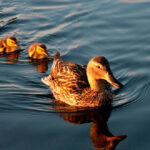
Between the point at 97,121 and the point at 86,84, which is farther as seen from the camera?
the point at 86,84

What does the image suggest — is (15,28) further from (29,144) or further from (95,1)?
(29,144)

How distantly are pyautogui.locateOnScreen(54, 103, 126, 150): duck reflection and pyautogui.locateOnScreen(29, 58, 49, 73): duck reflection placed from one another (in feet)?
5.28

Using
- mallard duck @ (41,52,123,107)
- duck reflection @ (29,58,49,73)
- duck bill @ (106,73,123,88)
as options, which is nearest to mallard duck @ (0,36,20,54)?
duck reflection @ (29,58,49,73)

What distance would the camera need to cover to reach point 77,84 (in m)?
5.42

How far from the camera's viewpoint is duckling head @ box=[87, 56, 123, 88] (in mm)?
4949

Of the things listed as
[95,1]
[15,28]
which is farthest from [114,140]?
[95,1]

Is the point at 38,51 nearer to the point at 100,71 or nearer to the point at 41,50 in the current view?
the point at 41,50

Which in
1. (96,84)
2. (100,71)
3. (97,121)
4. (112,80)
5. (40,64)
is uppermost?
(100,71)

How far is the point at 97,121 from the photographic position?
16.0 feet

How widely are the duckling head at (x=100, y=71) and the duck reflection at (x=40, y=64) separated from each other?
176 cm

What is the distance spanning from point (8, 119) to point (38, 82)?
4.58ft

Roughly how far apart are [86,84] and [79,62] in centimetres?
144

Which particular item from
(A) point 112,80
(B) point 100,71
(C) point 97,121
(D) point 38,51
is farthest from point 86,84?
(D) point 38,51

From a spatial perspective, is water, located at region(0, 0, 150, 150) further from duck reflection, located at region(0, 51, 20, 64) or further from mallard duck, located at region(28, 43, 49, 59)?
mallard duck, located at region(28, 43, 49, 59)
